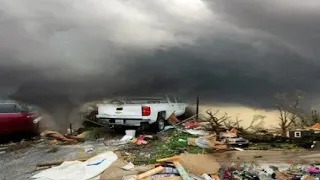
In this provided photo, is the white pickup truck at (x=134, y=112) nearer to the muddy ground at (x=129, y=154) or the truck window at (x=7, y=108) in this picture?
the muddy ground at (x=129, y=154)

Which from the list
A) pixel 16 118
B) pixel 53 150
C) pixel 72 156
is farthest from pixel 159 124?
pixel 16 118

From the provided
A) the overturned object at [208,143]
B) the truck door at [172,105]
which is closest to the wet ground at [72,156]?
the overturned object at [208,143]

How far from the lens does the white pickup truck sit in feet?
48.9

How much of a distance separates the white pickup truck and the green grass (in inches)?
73.7

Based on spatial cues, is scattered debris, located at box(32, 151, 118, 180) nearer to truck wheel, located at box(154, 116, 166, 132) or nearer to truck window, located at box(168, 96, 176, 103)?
truck wheel, located at box(154, 116, 166, 132)

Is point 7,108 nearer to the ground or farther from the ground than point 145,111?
farther from the ground

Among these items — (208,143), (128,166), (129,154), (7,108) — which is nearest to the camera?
(128,166)

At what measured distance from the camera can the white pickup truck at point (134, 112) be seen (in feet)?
48.9

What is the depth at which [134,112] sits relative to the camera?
586 inches

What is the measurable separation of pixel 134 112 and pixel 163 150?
3.34 metres

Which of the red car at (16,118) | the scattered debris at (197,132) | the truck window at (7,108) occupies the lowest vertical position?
the scattered debris at (197,132)

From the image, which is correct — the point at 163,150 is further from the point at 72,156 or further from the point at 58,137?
the point at 58,137

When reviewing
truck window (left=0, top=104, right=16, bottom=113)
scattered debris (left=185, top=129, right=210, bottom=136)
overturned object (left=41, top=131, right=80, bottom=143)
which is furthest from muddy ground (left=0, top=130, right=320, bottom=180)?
truck window (left=0, top=104, right=16, bottom=113)

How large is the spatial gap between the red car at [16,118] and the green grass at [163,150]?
17.7 ft
